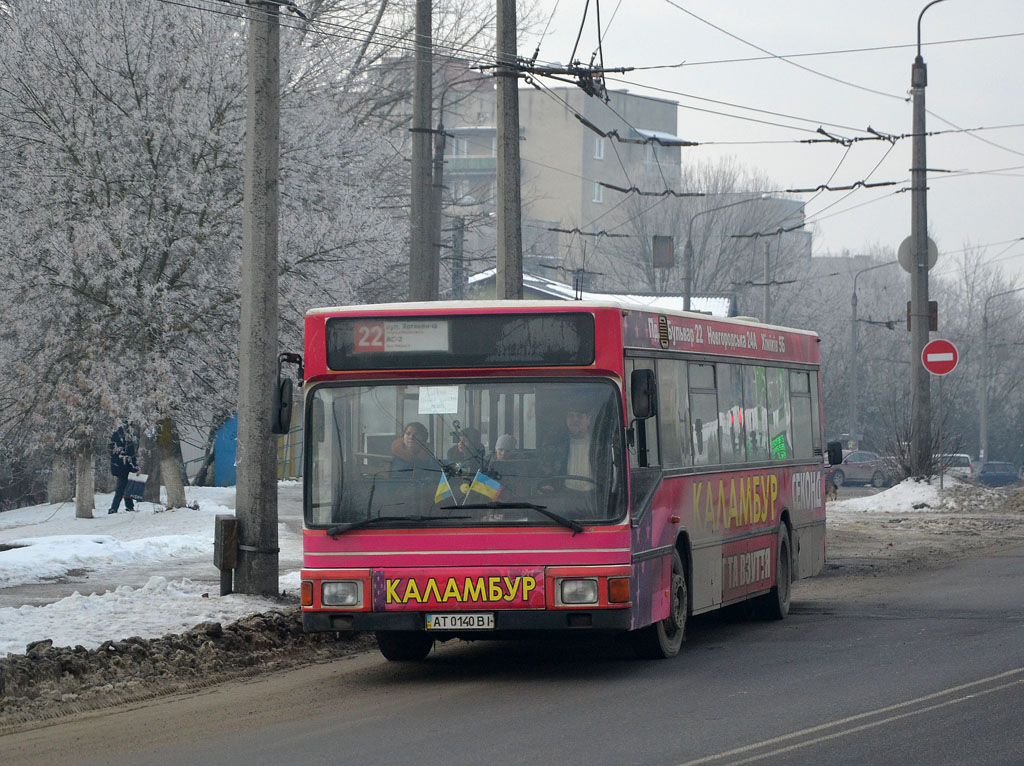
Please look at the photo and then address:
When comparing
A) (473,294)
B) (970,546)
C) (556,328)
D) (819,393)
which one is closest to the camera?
(556,328)

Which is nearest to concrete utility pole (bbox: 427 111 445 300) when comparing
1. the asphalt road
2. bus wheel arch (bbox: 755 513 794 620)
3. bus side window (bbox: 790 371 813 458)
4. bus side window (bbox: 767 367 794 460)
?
bus side window (bbox: 790 371 813 458)

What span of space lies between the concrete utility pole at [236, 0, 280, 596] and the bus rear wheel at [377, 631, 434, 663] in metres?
2.64

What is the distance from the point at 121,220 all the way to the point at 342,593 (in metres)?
14.4

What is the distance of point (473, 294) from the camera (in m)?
64.5

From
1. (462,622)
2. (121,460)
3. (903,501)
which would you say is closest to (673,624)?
(462,622)

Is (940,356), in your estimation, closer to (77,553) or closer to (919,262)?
(919,262)

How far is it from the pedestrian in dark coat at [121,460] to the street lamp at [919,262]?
15152 mm

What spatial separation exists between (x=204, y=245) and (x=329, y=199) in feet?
8.98

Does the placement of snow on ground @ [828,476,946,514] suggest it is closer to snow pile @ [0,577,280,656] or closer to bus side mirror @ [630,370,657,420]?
snow pile @ [0,577,280,656]

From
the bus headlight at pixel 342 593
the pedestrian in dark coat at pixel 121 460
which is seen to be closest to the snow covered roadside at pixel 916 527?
the bus headlight at pixel 342 593

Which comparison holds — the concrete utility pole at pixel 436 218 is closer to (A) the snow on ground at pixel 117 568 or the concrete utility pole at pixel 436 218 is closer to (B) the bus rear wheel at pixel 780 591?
(A) the snow on ground at pixel 117 568

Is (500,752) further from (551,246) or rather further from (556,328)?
(551,246)

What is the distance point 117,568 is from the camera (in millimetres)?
18141

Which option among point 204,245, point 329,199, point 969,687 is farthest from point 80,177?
point 969,687
